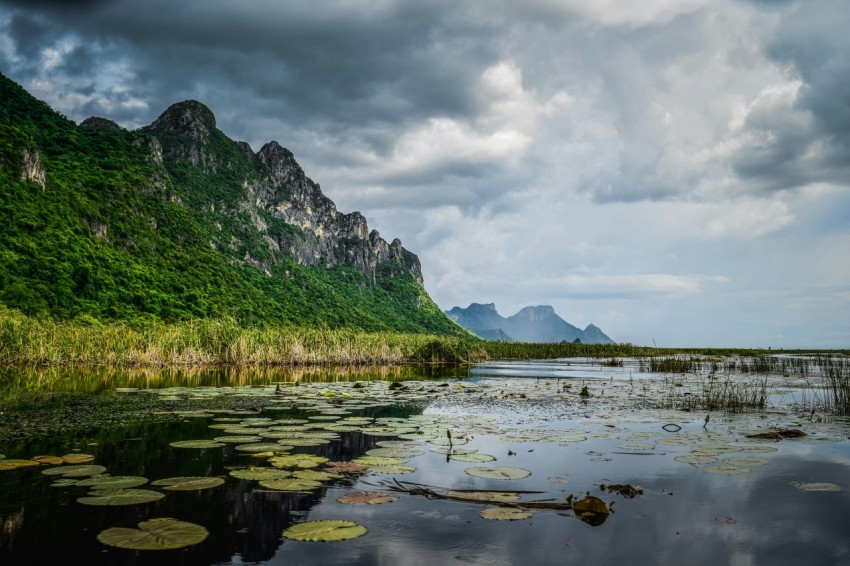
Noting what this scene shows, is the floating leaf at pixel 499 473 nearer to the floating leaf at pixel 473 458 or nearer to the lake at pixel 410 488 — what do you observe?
the lake at pixel 410 488

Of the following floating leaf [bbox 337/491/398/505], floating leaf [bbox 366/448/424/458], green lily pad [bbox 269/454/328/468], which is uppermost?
green lily pad [bbox 269/454/328/468]

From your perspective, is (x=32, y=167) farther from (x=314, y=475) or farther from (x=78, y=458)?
(x=314, y=475)

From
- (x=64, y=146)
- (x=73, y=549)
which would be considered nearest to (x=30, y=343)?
(x=73, y=549)

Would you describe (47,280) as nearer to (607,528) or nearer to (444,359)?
(444,359)

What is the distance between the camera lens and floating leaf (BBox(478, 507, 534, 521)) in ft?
14.4

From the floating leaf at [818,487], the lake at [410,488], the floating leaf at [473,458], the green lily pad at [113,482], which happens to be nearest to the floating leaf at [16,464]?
the lake at [410,488]

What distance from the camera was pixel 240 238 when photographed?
5167 inches

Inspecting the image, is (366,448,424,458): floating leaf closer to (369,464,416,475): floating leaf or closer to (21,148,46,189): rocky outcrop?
(369,464,416,475): floating leaf

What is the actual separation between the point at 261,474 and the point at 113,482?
131 centimetres

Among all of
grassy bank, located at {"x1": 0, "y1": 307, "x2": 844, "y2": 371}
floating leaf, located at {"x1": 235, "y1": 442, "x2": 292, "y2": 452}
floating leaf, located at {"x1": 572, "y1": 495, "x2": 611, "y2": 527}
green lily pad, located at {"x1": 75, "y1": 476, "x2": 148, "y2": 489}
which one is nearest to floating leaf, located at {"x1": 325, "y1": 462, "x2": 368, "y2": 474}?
floating leaf, located at {"x1": 235, "y1": 442, "x2": 292, "y2": 452}

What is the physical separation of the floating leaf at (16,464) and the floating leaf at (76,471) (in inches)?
13.3

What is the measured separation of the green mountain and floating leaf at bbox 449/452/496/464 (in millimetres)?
48493

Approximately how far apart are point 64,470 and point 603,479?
18.3ft

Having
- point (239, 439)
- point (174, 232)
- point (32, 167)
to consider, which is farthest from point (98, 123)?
point (239, 439)
